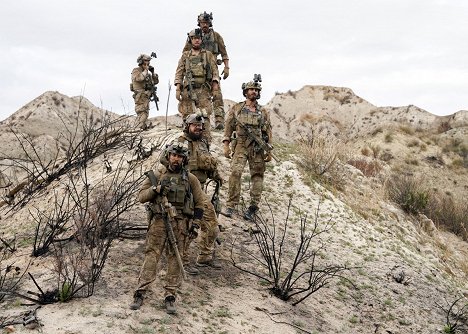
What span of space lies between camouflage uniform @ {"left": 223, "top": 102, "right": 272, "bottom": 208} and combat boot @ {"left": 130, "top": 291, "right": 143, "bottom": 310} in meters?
2.95

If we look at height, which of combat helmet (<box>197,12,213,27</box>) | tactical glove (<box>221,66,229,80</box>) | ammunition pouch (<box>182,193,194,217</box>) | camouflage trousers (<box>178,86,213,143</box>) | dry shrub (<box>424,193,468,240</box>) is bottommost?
dry shrub (<box>424,193,468,240</box>)

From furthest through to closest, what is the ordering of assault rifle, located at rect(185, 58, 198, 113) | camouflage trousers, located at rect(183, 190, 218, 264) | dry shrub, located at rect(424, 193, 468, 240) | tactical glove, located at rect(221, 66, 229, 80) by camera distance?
dry shrub, located at rect(424, 193, 468, 240)
tactical glove, located at rect(221, 66, 229, 80)
assault rifle, located at rect(185, 58, 198, 113)
camouflage trousers, located at rect(183, 190, 218, 264)

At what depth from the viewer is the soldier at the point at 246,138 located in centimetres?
702

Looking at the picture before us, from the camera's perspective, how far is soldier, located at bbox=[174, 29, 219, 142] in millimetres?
8281

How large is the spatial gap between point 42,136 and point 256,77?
19225 mm

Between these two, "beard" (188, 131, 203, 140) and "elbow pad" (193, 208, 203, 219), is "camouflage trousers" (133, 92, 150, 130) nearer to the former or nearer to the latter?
"beard" (188, 131, 203, 140)

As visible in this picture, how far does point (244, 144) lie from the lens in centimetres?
708

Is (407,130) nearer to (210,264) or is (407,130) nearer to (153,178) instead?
(210,264)

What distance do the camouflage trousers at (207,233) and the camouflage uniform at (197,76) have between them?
10.0ft

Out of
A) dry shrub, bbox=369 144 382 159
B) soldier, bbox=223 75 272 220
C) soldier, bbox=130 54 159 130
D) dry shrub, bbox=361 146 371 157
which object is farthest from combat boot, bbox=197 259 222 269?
dry shrub, bbox=369 144 382 159

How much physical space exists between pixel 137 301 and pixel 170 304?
1.02ft

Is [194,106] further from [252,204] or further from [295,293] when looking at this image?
[295,293]

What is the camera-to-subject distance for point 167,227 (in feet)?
14.8

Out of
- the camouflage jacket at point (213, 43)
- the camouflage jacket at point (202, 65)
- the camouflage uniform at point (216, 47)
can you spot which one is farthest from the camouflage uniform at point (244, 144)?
the camouflage jacket at point (213, 43)
